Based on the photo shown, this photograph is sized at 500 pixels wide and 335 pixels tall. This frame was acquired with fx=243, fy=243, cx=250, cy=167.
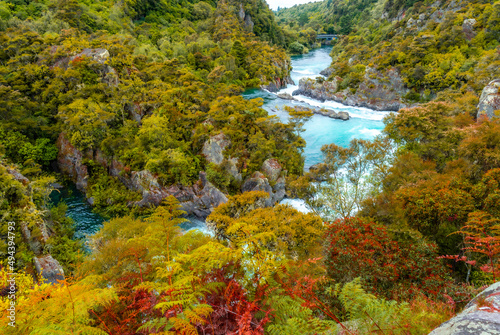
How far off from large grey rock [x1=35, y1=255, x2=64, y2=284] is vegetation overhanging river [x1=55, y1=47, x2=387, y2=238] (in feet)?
14.9

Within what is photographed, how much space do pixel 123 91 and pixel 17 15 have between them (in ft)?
99.5

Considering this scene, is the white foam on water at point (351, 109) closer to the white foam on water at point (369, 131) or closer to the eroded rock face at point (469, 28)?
the white foam on water at point (369, 131)

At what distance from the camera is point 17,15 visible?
36.8m

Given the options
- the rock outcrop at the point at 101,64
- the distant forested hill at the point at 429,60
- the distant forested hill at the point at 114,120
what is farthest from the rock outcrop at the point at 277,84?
the rock outcrop at the point at 101,64

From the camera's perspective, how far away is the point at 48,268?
493 inches

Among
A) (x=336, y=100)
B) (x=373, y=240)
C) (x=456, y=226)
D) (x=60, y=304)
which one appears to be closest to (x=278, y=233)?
(x=373, y=240)

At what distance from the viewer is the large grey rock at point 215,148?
21078 millimetres

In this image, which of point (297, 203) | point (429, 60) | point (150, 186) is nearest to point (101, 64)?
point (150, 186)

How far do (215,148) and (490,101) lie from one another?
21485 millimetres

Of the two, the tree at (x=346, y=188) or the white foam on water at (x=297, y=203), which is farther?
the white foam on water at (x=297, y=203)

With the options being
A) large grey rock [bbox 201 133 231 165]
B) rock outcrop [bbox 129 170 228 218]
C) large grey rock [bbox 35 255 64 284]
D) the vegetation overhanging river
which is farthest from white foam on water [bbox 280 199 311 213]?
large grey rock [bbox 35 255 64 284]

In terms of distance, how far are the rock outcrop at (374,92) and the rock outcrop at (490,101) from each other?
60.5ft

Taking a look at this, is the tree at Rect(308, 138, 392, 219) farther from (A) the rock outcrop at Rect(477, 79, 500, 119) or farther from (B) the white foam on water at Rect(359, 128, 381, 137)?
(B) the white foam on water at Rect(359, 128, 381, 137)

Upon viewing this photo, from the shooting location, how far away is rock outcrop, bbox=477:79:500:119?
17802mm
